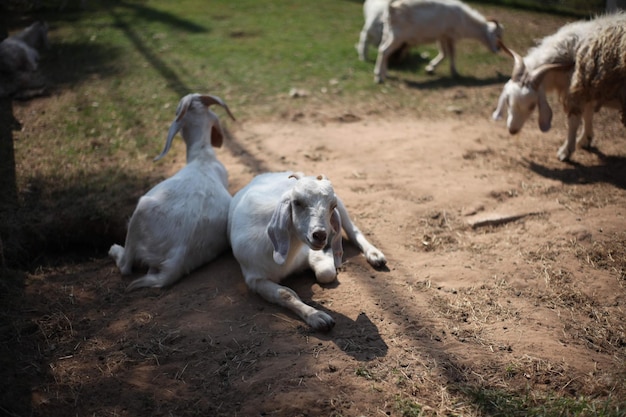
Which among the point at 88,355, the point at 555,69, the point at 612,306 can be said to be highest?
the point at 555,69

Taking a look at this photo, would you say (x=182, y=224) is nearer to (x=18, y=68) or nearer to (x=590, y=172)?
(x=590, y=172)

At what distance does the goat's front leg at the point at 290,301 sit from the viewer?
11.2 ft

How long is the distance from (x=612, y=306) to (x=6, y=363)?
365cm

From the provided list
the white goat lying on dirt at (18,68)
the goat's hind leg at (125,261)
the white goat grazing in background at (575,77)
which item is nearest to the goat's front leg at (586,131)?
the white goat grazing in background at (575,77)

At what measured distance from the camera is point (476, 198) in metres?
5.07

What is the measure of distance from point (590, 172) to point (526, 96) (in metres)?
0.99

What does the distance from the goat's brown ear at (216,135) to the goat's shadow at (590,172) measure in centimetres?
308

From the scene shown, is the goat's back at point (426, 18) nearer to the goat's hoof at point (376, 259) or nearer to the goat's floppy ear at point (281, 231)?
the goat's hoof at point (376, 259)

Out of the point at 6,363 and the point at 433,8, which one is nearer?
the point at 6,363

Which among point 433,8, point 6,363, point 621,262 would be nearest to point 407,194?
point 621,262

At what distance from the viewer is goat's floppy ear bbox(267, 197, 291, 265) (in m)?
3.42

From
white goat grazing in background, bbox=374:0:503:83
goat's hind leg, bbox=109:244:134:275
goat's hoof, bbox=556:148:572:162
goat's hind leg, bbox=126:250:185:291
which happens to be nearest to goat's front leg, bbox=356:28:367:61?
white goat grazing in background, bbox=374:0:503:83

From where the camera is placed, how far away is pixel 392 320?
11.5ft

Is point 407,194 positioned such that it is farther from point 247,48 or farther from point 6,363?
point 247,48
